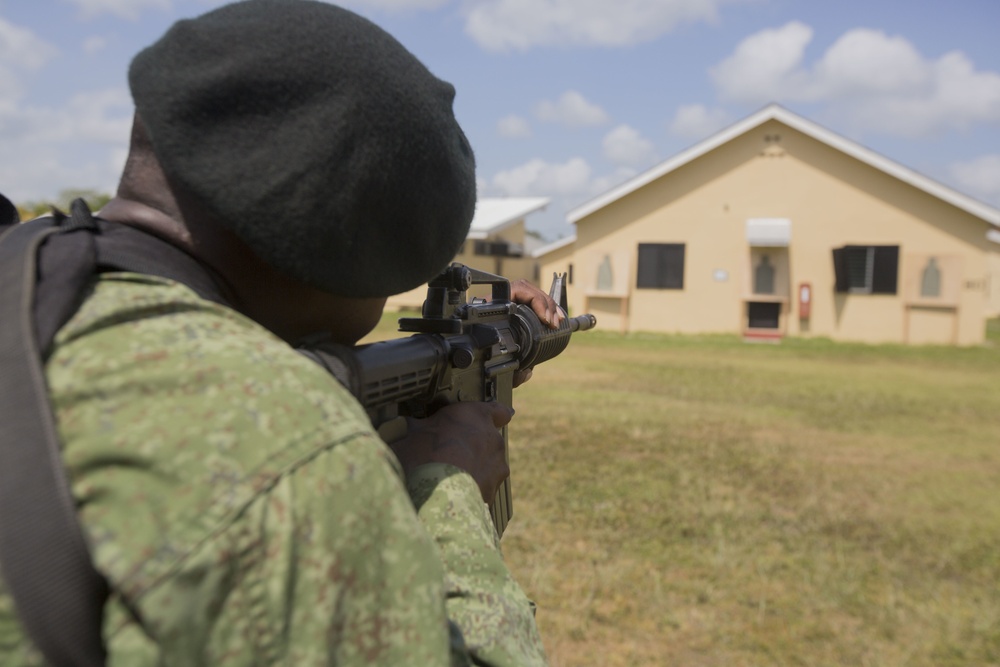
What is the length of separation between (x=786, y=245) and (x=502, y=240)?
47.6 ft

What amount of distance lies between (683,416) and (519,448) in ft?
8.15

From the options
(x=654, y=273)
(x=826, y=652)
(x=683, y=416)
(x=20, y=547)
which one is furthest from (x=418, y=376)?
(x=654, y=273)

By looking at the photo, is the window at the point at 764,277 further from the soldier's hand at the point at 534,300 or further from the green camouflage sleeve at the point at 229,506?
the green camouflage sleeve at the point at 229,506

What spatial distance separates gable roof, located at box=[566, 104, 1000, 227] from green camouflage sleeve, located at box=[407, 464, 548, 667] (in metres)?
20.2

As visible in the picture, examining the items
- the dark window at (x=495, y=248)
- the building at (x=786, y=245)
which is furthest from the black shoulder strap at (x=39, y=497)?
the dark window at (x=495, y=248)

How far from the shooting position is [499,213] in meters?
33.2

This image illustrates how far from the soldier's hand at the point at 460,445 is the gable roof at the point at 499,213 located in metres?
27.1

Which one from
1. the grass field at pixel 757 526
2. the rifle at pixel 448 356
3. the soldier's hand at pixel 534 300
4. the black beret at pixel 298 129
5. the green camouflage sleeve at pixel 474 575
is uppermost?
the black beret at pixel 298 129

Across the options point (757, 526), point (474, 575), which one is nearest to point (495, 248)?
point (757, 526)

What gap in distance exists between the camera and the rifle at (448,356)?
1524 mm

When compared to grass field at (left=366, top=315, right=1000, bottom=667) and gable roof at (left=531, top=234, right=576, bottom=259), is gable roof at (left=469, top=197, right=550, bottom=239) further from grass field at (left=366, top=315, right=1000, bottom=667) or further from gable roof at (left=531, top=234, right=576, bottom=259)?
grass field at (left=366, top=315, right=1000, bottom=667)

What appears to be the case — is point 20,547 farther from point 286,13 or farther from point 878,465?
point 878,465

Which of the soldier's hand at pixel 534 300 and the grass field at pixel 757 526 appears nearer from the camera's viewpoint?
the soldier's hand at pixel 534 300

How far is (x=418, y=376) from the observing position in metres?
1.76
